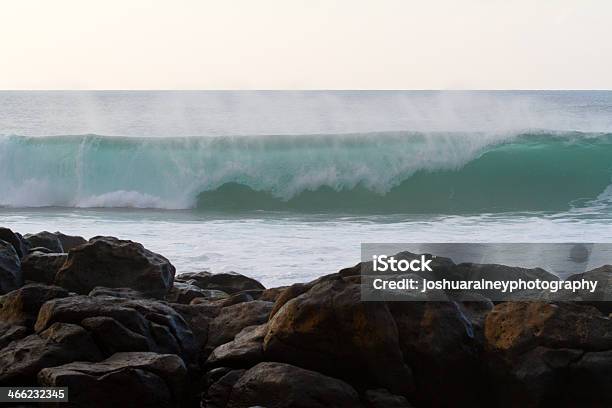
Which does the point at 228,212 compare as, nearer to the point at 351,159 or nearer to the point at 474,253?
the point at 351,159

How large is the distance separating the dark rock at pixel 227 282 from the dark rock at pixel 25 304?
2160 mm

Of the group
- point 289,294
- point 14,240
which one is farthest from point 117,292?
point 14,240

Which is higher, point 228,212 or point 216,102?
point 216,102

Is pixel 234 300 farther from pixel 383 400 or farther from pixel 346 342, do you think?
pixel 383 400

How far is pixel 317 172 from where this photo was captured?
64.4 feet

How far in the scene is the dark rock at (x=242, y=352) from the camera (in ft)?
16.0

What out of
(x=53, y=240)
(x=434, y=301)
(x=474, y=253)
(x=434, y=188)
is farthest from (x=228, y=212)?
(x=434, y=301)

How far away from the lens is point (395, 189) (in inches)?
733

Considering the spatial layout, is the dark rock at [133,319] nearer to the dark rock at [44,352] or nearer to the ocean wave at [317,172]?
the dark rock at [44,352]

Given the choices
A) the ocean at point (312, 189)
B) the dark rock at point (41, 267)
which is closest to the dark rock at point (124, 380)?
the dark rock at point (41, 267)

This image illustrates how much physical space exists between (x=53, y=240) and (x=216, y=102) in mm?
36808

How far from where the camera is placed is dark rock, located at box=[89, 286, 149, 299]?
5598 mm

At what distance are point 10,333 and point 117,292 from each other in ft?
2.73

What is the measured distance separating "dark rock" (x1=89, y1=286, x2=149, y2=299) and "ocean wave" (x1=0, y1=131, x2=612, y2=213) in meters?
11.2
